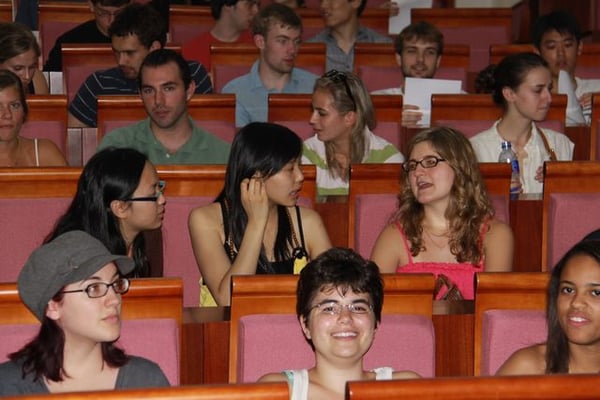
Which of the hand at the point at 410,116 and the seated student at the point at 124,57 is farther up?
the seated student at the point at 124,57

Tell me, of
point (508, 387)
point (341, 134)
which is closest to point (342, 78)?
point (341, 134)

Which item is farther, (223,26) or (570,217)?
(223,26)

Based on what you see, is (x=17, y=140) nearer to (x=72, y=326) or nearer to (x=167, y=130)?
(x=167, y=130)

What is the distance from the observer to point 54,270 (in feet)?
2.47

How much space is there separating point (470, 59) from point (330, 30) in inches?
9.0

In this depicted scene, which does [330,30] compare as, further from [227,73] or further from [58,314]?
[58,314]

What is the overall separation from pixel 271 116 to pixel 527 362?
66 cm

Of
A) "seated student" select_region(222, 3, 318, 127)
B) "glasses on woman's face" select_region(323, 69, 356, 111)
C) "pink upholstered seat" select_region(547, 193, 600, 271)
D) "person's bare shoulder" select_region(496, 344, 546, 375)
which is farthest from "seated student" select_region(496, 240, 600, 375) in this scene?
"seated student" select_region(222, 3, 318, 127)

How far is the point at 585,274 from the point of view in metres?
0.81

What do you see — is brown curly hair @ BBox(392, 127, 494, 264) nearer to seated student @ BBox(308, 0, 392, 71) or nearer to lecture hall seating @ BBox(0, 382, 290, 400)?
lecture hall seating @ BBox(0, 382, 290, 400)

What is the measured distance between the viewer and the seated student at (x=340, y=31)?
1.84 metres

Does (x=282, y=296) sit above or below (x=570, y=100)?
below

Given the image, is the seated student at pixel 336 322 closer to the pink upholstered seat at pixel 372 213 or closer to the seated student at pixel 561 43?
the pink upholstered seat at pixel 372 213

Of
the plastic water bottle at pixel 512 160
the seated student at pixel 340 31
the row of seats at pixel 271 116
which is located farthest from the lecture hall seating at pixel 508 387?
the seated student at pixel 340 31
